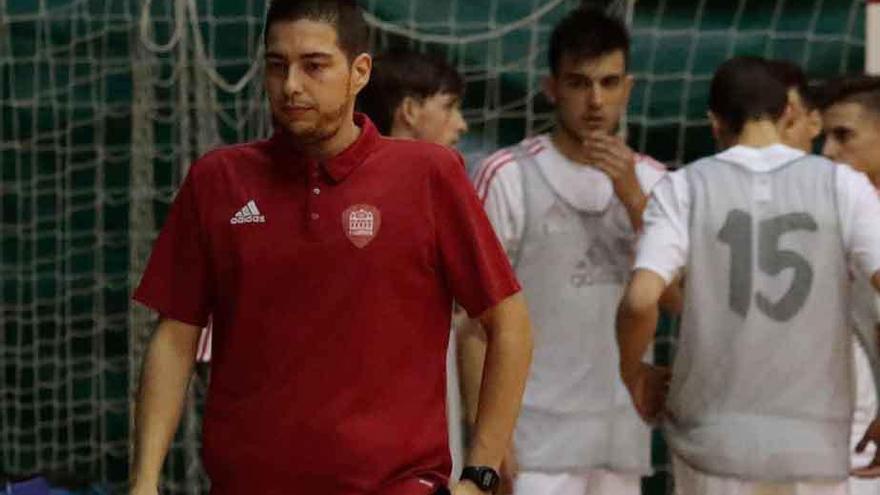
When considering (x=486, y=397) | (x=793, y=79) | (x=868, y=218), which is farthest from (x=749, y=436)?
(x=486, y=397)

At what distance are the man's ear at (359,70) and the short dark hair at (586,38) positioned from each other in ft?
5.25

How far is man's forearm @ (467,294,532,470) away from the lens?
3.97 m

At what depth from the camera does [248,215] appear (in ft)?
13.1

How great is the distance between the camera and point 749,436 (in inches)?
200

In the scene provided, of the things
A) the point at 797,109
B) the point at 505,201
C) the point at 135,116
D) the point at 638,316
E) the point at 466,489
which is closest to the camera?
the point at 466,489

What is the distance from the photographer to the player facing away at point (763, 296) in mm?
4996

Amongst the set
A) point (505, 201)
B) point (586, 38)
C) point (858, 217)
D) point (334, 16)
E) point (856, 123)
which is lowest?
point (505, 201)

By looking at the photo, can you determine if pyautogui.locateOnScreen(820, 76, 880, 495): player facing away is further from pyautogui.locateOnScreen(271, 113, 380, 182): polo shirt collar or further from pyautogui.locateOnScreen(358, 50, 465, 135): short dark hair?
pyautogui.locateOnScreen(271, 113, 380, 182): polo shirt collar

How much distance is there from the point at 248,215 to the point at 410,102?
5.99 ft

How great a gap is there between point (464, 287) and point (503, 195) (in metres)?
1.58

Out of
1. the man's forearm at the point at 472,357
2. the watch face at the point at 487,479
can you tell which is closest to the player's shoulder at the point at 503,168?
the man's forearm at the point at 472,357

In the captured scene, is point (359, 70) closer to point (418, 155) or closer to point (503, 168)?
point (418, 155)

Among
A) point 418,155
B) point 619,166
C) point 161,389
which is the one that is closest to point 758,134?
point 619,166

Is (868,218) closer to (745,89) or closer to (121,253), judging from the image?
(745,89)
